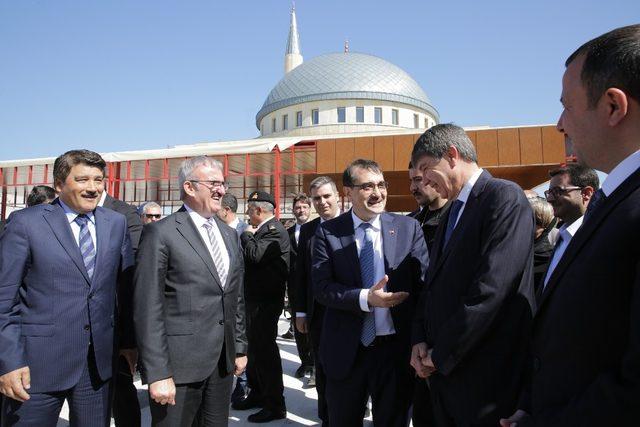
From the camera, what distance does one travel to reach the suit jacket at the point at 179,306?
2.57 meters

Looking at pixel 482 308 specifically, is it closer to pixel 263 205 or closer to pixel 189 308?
pixel 189 308

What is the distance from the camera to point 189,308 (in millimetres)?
2732

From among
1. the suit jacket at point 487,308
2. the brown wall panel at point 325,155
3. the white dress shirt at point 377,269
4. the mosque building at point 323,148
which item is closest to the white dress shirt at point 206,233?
the white dress shirt at point 377,269

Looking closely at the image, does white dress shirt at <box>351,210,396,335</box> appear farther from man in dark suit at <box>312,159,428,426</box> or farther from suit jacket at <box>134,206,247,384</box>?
suit jacket at <box>134,206,247,384</box>

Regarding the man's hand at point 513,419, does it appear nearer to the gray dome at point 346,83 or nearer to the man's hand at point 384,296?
the man's hand at point 384,296

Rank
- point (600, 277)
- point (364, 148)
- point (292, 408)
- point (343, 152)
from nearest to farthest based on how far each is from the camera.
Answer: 1. point (600, 277)
2. point (292, 408)
3. point (364, 148)
4. point (343, 152)

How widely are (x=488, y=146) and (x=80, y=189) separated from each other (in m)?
12.4

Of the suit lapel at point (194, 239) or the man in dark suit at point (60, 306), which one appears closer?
the man in dark suit at point (60, 306)

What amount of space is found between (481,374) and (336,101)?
1975 inches

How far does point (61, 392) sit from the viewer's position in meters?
2.58

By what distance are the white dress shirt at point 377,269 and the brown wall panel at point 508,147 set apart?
1113cm

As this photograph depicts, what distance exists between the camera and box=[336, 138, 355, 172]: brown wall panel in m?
14.2

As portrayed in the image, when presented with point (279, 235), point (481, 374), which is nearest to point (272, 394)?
point (279, 235)

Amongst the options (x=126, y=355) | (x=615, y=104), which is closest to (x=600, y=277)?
(x=615, y=104)
